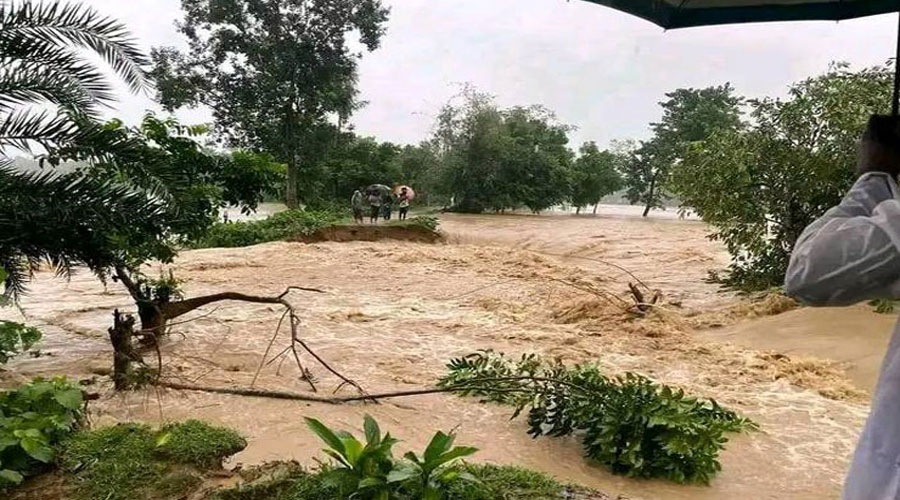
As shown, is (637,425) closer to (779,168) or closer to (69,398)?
(69,398)

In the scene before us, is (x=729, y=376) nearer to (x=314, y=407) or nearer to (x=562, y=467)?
(x=562, y=467)

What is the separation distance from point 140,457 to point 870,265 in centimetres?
309

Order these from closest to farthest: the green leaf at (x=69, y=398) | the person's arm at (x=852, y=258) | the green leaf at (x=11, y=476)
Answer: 1. the person's arm at (x=852, y=258)
2. the green leaf at (x=11, y=476)
3. the green leaf at (x=69, y=398)

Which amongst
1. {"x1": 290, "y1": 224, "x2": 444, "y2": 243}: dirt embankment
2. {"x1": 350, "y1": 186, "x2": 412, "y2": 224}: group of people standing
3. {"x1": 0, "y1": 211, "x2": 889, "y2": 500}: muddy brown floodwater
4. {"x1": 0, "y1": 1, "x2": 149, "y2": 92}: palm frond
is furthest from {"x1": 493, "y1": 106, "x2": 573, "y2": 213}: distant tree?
{"x1": 0, "y1": 1, "x2": 149, "y2": 92}: palm frond

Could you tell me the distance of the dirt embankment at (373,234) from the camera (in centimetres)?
2002

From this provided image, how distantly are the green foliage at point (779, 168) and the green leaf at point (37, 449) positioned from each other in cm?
967

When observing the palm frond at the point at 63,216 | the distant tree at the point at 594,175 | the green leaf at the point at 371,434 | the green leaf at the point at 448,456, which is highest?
the distant tree at the point at 594,175

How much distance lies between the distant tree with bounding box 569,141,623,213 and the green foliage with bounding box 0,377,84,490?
30.7 meters

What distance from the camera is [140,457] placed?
3205 mm

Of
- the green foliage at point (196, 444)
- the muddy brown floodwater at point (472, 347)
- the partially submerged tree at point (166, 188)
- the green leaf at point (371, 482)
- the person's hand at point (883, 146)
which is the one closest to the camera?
the person's hand at point (883, 146)

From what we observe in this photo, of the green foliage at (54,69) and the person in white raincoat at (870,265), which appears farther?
the green foliage at (54,69)

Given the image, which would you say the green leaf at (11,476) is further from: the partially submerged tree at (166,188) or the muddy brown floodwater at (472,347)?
the partially submerged tree at (166,188)

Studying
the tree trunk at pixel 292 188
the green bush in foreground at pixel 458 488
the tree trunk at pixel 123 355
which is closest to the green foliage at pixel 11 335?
the tree trunk at pixel 123 355

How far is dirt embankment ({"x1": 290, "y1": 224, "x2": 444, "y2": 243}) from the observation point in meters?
20.0
